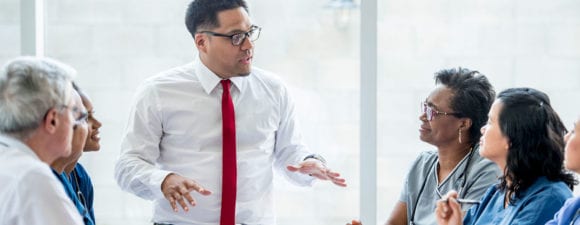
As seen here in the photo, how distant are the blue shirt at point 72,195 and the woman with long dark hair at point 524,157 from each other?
1142 mm

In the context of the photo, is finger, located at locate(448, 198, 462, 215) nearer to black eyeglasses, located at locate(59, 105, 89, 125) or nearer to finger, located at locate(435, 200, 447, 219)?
finger, located at locate(435, 200, 447, 219)

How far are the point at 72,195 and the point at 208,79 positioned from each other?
837 millimetres

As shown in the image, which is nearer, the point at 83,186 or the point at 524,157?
the point at 524,157

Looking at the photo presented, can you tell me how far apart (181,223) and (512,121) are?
1309 mm

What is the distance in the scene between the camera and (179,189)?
2920 mm

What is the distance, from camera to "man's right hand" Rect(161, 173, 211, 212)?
288 cm

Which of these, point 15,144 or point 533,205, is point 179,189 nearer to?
point 15,144

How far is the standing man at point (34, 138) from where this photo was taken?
6.68 ft

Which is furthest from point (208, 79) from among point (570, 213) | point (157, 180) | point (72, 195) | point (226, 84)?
point (570, 213)

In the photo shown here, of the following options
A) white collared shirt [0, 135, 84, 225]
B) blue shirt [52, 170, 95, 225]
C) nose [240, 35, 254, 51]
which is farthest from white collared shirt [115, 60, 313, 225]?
white collared shirt [0, 135, 84, 225]

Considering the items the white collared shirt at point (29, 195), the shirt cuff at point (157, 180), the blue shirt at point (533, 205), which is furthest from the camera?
the shirt cuff at point (157, 180)

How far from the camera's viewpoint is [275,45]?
4.01 metres

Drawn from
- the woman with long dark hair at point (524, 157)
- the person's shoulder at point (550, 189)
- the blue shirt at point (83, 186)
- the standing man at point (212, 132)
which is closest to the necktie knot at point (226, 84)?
the standing man at point (212, 132)

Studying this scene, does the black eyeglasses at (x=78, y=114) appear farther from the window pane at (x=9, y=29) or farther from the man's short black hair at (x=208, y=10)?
the window pane at (x=9, y=29)
